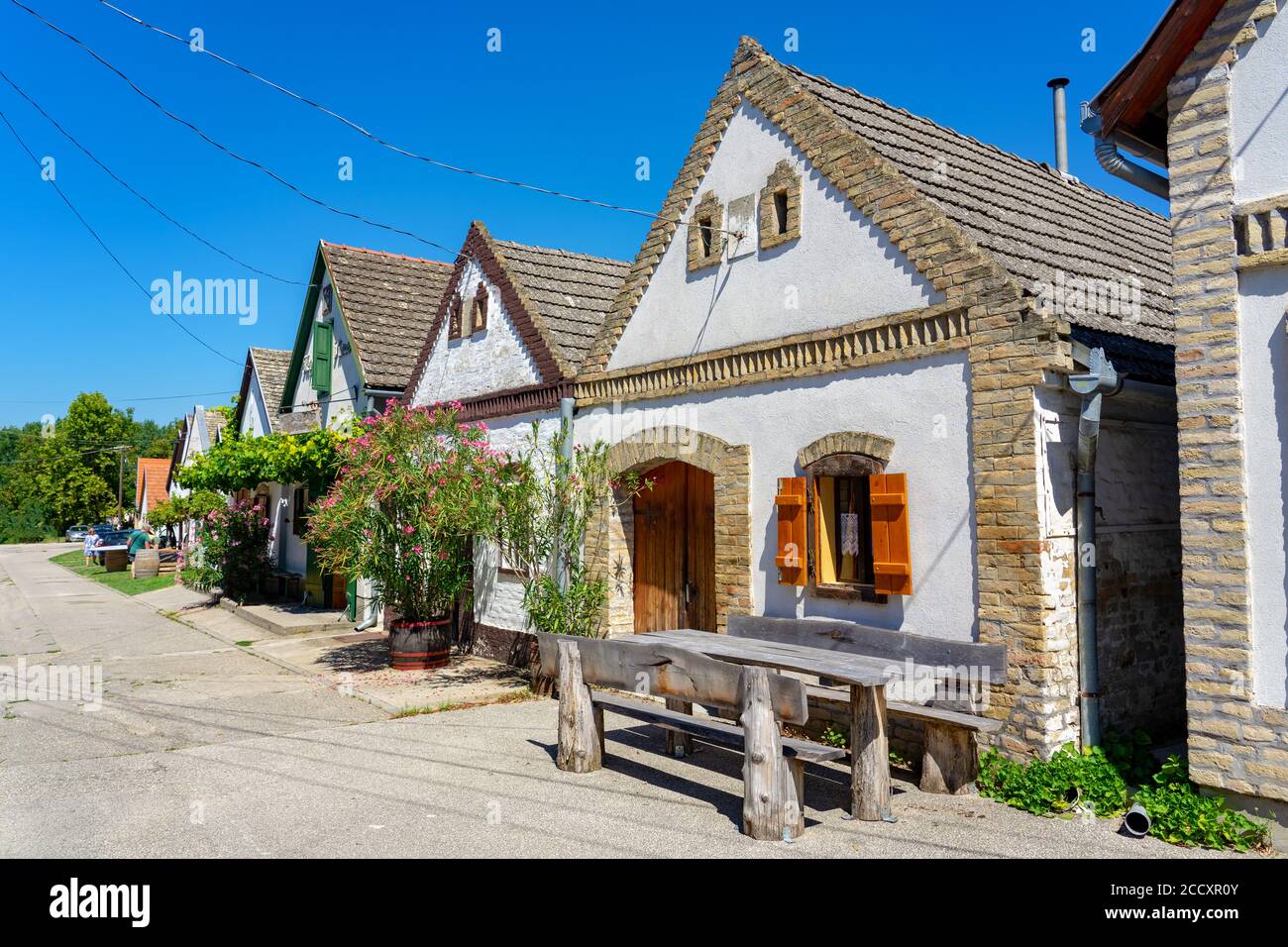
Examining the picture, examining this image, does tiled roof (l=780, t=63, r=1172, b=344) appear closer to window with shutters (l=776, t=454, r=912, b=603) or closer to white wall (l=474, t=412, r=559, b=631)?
window with shutters (l=776, t=454, r=912, b=603)

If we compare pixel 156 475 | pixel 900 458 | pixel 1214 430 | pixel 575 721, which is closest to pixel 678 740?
pixel 575 721

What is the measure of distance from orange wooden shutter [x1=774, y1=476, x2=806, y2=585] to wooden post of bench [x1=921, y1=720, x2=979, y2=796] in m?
1.86

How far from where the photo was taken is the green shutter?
55.9 feet

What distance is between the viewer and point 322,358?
56.1 feet

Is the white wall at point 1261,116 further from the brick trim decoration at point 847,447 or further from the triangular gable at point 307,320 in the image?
the triangular gable at point 307,320

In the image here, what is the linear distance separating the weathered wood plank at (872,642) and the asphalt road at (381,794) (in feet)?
3.15

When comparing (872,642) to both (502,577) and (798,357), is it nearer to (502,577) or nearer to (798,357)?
(798,357)

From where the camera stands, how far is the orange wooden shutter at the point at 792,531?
7617 mm

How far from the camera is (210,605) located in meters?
19.3

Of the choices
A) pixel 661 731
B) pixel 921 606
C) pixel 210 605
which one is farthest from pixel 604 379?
pixel 210 605

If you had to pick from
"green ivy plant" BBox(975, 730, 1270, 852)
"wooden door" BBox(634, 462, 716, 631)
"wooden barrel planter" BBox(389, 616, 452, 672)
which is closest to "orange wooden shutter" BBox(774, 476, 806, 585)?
"wooden door" BBox(634, 462, 716, 631)

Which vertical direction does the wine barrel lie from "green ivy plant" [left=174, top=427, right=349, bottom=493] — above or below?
below
